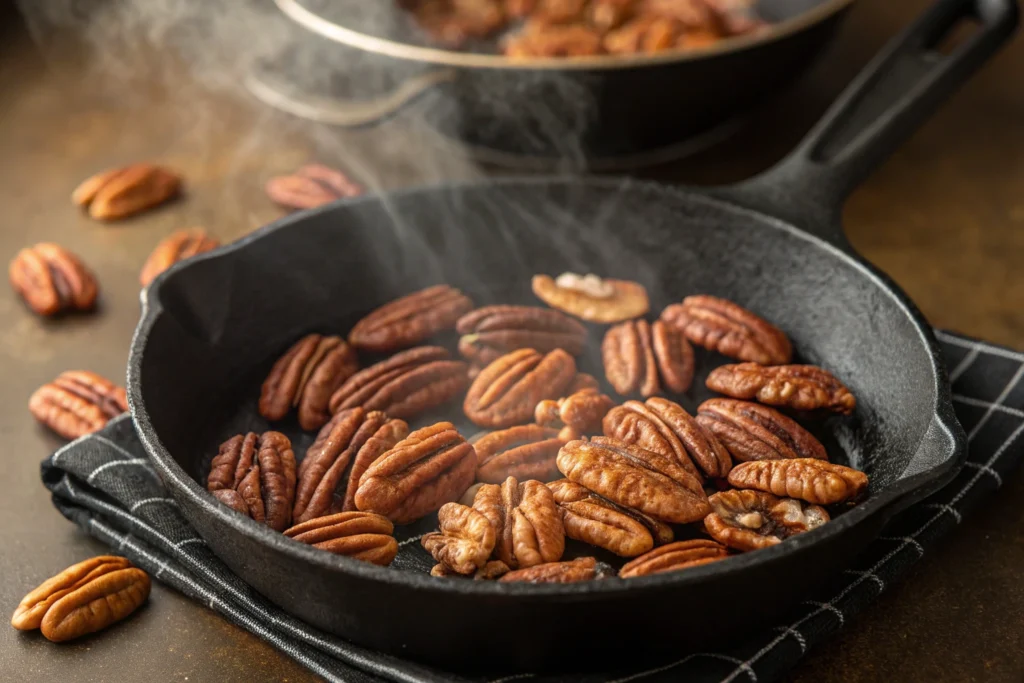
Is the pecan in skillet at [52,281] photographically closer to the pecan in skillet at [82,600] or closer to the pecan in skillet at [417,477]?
the pecan in skillet at [82,600]

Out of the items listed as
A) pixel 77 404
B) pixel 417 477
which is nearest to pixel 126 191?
pixel 77 404

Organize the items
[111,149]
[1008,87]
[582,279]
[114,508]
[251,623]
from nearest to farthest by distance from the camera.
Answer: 1. [251,623]
2. [114,508]
3. [582,279]
4. [111,149]
5. [1008,87]

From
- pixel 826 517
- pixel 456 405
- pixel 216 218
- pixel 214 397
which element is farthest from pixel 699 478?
pixel 216 218

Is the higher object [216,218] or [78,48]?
[78,48]

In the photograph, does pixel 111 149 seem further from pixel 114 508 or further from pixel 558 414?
pixel 558 414

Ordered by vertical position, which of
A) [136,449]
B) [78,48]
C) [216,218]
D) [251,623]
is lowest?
[251,623]

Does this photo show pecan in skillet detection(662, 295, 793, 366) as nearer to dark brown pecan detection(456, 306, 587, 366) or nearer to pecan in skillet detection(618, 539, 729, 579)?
dark brown pecan detection(456, 306, 587, 366)
